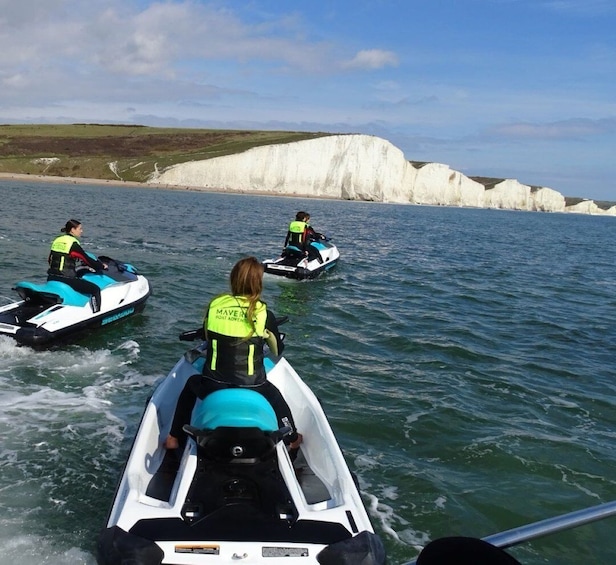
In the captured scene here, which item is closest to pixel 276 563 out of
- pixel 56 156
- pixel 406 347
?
pixel 406 347

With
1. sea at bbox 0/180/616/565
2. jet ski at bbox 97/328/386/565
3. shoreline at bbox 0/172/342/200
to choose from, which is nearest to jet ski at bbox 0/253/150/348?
sea at bbox 0/180/616/565

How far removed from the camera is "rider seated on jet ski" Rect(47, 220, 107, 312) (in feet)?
35.0

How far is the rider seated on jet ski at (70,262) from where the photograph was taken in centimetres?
1066

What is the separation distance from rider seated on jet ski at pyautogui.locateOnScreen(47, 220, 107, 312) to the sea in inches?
37.6

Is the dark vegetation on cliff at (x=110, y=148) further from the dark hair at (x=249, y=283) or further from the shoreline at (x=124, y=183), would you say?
the dark hair at (x=249, y=283)

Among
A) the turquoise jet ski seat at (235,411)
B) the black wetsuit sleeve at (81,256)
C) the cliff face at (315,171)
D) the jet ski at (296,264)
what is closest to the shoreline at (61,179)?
the cliff face at (315,171)

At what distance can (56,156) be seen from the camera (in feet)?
334

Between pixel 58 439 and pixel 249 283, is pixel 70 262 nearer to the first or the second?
pixel 58 439

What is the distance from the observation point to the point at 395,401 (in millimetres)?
9023

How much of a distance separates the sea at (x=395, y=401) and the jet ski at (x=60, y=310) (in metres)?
0.27

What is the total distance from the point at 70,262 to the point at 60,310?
1.10 meters

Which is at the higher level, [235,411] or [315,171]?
[315,171]

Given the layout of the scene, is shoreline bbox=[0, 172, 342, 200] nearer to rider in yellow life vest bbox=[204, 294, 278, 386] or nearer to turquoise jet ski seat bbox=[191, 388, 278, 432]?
rider in yellow life vest bbox=[204, 294, 278, 386]

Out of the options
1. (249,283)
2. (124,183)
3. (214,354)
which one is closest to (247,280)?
(249,283)
